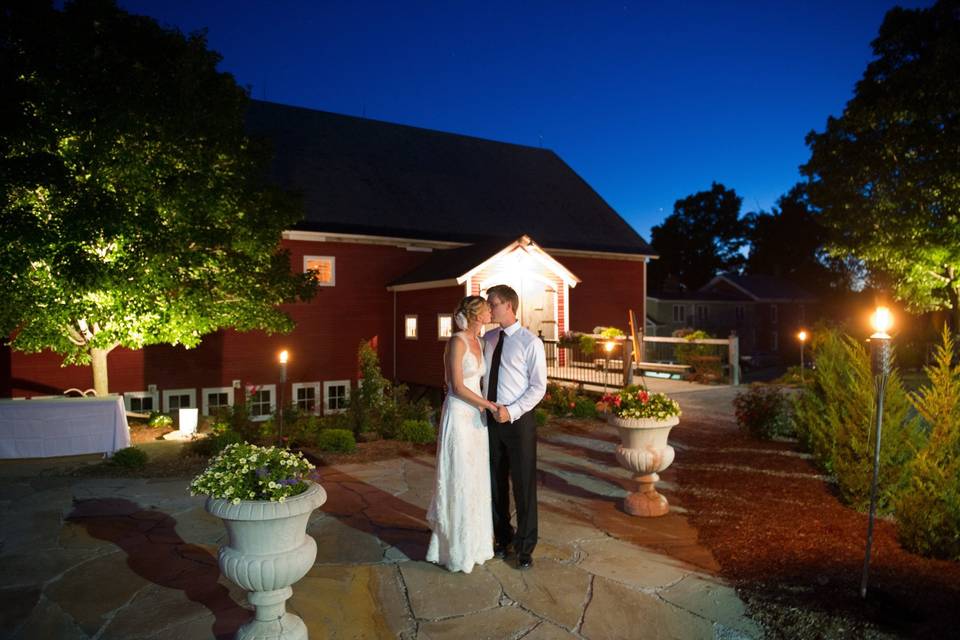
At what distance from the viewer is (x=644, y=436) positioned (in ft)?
21.2

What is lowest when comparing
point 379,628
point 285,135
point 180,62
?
point 379,628

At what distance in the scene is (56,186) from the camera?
32.1ft

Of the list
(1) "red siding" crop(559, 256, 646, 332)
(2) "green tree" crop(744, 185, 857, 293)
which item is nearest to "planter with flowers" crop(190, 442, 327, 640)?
(1) "red siding" crop(559, 256, 646, 332)

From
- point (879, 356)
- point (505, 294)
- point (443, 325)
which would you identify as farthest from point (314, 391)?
point (879, 356)

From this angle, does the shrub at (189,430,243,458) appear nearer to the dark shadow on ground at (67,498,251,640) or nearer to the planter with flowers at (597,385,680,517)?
the dark shadow on ground at (67,498,251,640)

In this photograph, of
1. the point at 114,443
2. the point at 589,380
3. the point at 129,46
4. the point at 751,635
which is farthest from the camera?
the point at 589,380

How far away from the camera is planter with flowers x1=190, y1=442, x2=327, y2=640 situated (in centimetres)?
368

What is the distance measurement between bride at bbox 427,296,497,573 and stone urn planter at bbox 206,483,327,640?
1347 millimetres

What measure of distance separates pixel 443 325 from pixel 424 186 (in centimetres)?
669

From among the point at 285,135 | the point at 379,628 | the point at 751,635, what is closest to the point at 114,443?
the point at 379,628

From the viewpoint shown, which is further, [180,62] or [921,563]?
[180,62]

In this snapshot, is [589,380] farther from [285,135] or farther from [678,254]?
[678,254]

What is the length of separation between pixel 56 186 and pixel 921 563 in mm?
11962

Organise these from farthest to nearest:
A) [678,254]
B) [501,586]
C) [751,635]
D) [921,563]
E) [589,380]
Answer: [678,254] < [589,380] < [921,563] < [501,586] < [751,635]
